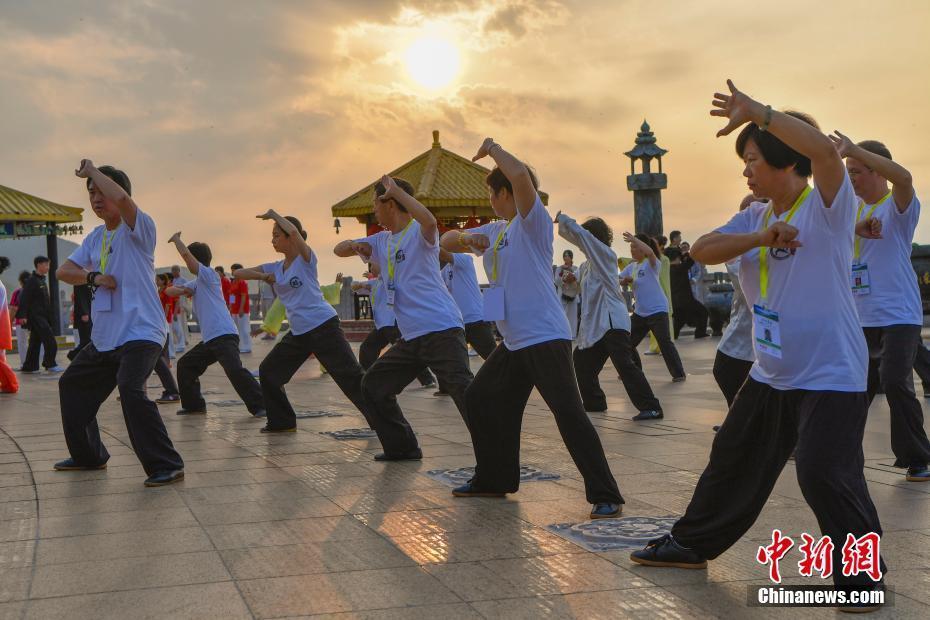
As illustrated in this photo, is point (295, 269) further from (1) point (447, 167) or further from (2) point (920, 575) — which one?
(1) point (447, 167)

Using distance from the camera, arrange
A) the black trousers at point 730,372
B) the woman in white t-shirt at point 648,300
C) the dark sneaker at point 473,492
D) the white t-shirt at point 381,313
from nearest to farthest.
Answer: the dark sneaker at point 473,492 → the black trousers at point 730,372 → the woman in white t-shirt at point 648,300 → the white t-shirt at point 381,313

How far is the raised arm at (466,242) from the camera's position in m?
6.03

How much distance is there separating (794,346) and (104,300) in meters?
4.33

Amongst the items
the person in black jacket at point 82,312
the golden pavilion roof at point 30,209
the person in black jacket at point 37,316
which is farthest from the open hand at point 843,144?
the golden pavilion roof at point 30,209

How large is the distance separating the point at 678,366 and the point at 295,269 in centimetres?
602

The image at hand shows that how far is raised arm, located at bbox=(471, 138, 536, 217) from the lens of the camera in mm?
5477

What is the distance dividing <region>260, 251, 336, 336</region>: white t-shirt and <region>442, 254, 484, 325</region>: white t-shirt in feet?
11.2

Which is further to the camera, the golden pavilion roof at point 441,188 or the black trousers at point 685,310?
the golden pavilion roof at point 441,188

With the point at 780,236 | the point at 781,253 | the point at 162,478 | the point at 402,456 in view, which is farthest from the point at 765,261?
the point at 162,478

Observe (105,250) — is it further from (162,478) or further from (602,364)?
(602,364)

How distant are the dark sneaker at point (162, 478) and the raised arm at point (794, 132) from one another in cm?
413

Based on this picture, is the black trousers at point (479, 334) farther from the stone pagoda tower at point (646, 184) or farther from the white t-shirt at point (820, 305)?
the stone pagoda tower at point (646, 184)

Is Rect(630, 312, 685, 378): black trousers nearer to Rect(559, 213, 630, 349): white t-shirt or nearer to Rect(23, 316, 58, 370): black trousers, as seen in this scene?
Rect(559, 213, 630, 349): white t-shirt

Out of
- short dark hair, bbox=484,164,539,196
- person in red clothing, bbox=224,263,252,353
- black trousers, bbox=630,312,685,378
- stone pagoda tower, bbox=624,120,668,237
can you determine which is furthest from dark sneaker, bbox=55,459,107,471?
stone pagoda tower, bbox=624,120,668,237
